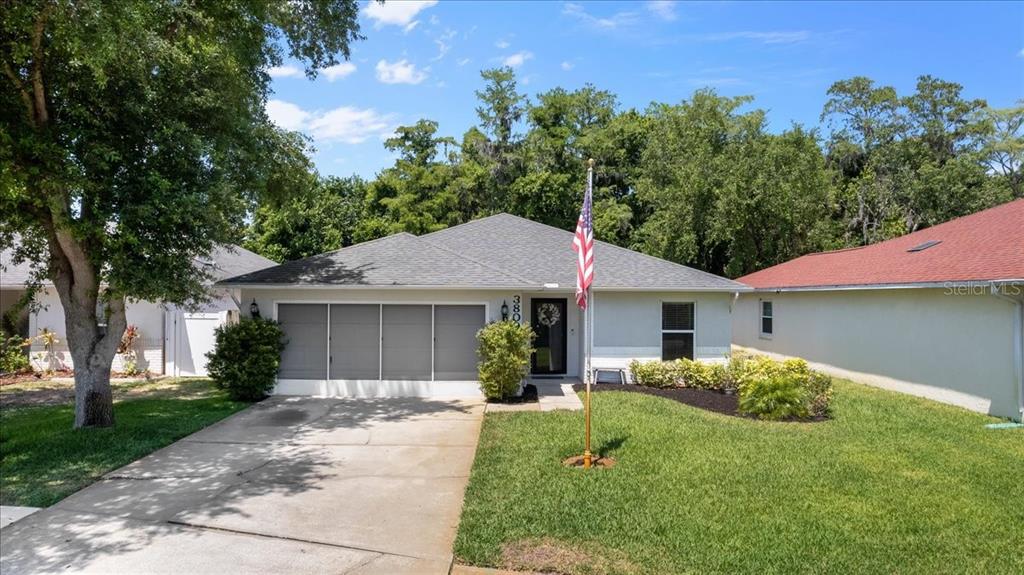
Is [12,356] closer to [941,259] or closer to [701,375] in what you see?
[701,375]

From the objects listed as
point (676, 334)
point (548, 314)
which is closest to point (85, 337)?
point (548, 314)

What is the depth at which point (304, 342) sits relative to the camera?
484 inches

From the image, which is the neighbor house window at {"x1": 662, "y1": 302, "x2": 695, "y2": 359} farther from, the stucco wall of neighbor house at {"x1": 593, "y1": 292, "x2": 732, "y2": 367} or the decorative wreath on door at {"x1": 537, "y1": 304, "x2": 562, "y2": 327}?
the decorative wreath on door at {"x1": 537, "y1": 304, "x2": 562, "y2": 327}

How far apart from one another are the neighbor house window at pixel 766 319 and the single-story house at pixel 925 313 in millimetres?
324

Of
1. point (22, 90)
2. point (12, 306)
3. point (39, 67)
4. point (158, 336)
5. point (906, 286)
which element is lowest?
point (158, 336)

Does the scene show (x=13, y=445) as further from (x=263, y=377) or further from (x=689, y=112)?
(x=689, y=112)

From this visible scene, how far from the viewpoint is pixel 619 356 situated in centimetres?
1401

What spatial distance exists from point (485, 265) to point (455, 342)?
1839 mm

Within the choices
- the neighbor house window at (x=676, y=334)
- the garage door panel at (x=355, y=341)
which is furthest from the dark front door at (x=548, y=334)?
the garage door panel at (x=355, y=341)

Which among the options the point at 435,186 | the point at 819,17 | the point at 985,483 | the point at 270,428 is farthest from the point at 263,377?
the point at 435,186

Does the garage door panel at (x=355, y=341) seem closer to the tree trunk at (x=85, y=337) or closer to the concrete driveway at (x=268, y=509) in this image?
the concrete driveway at (x=268, y=509)

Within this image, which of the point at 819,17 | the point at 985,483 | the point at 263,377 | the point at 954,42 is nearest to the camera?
the point at 985,483

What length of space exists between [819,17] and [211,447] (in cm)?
1456

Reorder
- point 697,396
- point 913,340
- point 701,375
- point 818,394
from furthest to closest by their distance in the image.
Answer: point 701,375
point 913,340
point 697,396
point 818,394
